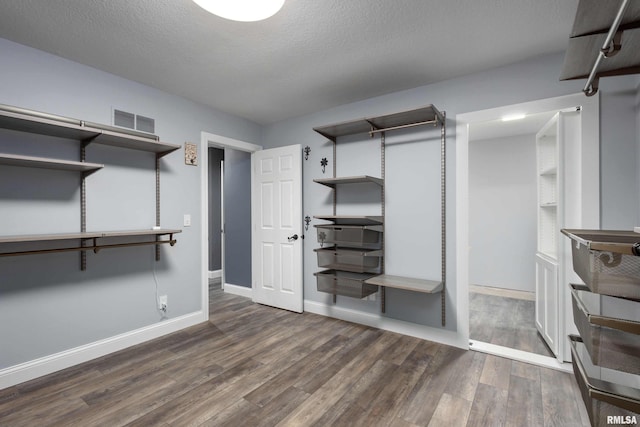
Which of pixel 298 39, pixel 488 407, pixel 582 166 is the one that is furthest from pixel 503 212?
pixel 298 39

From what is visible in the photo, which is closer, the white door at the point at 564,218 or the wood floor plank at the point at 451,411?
the wood floor plank at the point at 451,411

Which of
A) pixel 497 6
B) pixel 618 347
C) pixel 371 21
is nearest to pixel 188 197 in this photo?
pixel 371 21

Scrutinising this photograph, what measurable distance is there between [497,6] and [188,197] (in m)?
3.19

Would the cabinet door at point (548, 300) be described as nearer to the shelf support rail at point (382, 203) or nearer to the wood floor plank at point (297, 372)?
the shelf support rail at point (382, 203)

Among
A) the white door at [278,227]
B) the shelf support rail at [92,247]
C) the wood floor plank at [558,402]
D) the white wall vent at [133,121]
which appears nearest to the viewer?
the wood floor plank at [558,402]

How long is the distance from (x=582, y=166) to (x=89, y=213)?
13.2ft

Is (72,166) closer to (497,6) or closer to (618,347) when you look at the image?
(497,6)

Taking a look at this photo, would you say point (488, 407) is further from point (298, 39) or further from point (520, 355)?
point (298, 39)

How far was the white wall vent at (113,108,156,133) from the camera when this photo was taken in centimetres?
278

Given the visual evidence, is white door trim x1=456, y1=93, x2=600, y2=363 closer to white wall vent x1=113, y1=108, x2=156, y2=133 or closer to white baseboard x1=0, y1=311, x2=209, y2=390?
white baseboard x1=0, y1=311, x2=209, y2=390

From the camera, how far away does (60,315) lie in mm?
2424

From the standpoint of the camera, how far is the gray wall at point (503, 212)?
4648 mm

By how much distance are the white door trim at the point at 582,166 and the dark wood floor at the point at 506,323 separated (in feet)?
1.34

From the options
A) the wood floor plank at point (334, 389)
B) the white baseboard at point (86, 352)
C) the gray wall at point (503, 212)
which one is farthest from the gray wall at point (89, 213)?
the gray wall at point (503, 212)
